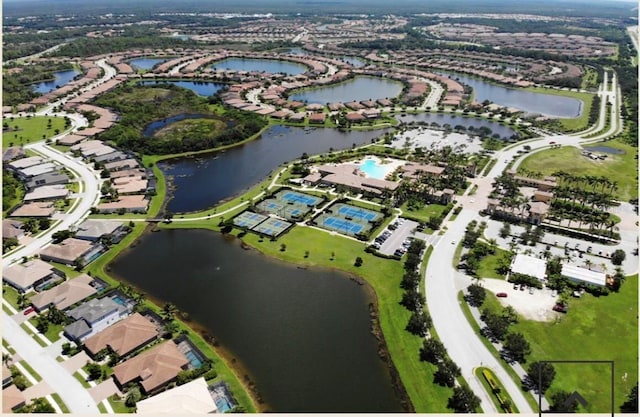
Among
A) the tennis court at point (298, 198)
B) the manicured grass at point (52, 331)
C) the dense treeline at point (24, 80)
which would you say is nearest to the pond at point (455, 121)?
the tennis court at point (298, 198)

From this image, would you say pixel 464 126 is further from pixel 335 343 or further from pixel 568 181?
pixel 335 343

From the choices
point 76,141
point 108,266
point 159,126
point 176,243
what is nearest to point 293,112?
point 159,126

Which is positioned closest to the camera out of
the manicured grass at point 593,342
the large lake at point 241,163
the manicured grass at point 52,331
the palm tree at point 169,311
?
the manicured grass at point 593,342

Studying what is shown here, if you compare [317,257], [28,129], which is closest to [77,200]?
[317,257]

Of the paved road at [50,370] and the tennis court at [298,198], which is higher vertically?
the tennis court at [298,198]

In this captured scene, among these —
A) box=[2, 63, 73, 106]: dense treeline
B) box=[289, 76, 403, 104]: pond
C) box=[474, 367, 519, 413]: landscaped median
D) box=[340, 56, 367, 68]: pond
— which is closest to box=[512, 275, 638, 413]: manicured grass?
box=[474, 367, 519, 413]: landscaped median

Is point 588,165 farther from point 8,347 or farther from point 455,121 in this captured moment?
point 8,347

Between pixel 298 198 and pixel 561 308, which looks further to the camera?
pixel 298 198

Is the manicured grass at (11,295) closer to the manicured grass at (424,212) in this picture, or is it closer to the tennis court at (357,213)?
the tennis court at (357,213)
